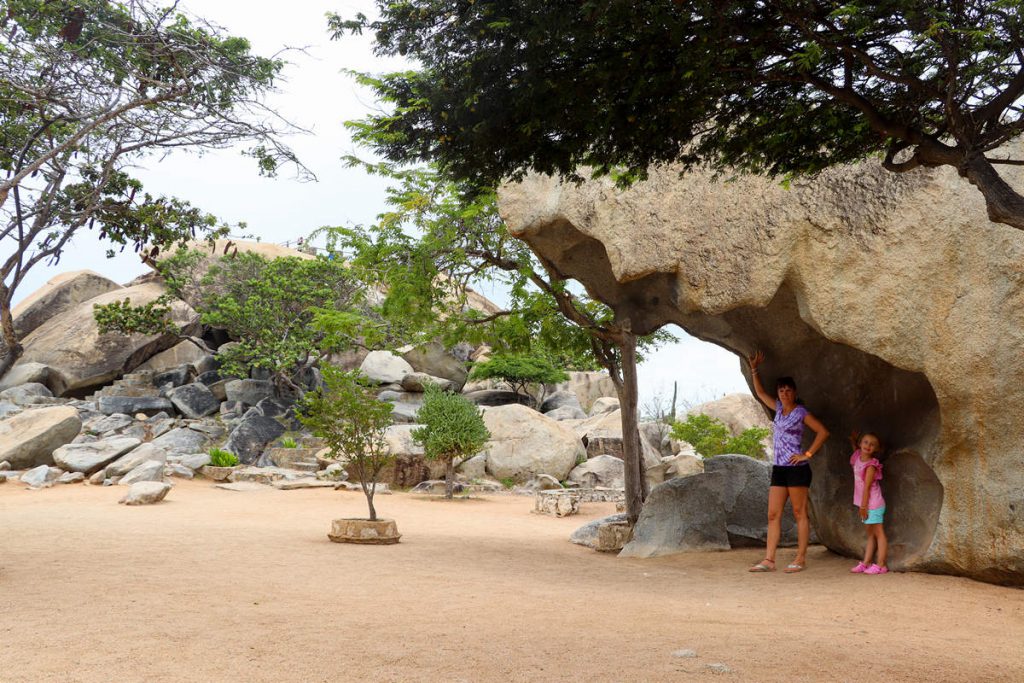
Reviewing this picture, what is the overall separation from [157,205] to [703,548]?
914cm

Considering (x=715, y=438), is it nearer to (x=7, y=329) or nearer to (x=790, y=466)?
(x=790, y=466)

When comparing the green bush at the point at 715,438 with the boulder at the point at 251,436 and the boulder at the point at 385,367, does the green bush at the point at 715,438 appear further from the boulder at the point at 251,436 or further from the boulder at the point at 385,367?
the boulder at the point at 385,367

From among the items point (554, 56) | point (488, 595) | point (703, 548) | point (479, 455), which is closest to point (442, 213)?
point (703, 548)

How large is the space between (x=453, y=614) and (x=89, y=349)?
1134 inches

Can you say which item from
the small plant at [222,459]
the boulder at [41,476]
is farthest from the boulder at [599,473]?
the boulder at [41,476]

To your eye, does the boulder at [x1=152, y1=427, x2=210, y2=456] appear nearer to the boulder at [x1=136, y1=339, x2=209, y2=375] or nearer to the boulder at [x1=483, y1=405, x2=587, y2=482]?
the boulder at [x1=136, y1=339, x2=209, y2=375]

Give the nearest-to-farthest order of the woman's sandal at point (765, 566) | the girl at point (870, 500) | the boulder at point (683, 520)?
the girl at point (870, 500) → the woman's sandal at point (765, 566) → the boulder at point (683, 520)

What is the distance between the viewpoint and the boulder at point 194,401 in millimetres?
27766

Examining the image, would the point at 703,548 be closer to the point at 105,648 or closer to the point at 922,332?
the point at 922,332

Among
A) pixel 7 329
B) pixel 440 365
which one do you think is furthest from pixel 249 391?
pixel 7 329

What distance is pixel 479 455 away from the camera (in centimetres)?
2297

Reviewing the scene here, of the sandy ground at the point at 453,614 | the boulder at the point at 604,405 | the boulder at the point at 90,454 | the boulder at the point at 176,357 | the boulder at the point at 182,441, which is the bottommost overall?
the sandy ground at the point at 453,614

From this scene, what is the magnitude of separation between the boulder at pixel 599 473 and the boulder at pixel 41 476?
12.4 meters

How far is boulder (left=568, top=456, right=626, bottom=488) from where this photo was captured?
22.0 meters
